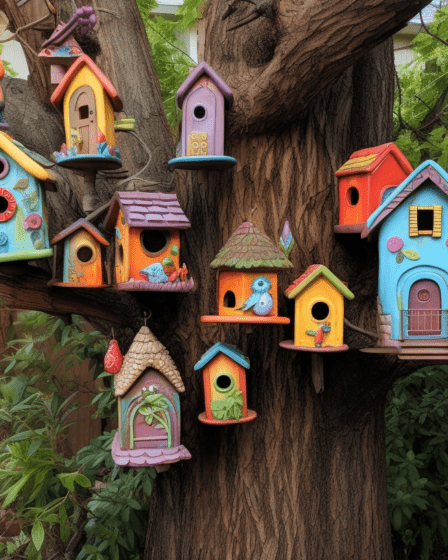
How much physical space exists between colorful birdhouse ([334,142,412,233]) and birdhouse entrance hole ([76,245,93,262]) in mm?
1095

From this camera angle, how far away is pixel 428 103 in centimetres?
398

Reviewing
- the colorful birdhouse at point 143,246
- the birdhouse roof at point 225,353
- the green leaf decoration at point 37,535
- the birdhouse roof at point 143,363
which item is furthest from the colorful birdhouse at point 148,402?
the green leaf decoration at point 37,535

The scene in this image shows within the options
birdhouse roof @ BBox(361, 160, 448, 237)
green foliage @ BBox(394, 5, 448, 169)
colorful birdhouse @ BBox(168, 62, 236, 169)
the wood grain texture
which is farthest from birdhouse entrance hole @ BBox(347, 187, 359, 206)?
green foliage @ BBox(394, 5, 448, 169)

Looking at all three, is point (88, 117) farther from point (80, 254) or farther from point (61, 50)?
point (80, 254)

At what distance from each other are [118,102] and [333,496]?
208 centimetres

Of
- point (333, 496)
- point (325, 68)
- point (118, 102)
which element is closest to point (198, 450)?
point (333, 496)

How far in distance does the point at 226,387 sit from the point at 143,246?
0.70 meters

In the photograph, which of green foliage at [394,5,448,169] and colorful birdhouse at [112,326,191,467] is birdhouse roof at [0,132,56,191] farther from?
green foliage at [394,5,448,169]

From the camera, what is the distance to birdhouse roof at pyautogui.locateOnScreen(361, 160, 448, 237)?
215cm

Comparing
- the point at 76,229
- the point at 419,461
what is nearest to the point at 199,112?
the point at 76,229

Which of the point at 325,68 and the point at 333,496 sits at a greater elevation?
the point at 325,68

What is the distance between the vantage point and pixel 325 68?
2.34 meters

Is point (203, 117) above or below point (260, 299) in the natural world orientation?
above

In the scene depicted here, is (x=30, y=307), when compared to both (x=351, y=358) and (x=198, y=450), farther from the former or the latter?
(x=351, y=358)
